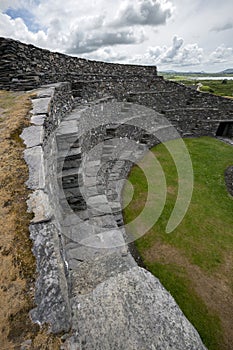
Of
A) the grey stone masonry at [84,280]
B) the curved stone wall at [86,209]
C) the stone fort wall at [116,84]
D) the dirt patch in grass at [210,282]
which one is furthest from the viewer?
the stone fort wall at [116,84]

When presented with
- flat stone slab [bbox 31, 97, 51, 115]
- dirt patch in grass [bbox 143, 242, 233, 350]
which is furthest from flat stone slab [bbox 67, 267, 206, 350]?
dirt patch in grass [bbox 143, 242, 233, 350]

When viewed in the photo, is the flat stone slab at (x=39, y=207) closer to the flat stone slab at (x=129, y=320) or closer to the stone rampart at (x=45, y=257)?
the stone rampart at (x=45, y=257)

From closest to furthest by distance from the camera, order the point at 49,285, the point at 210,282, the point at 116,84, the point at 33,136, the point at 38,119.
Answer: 1. the point at 49,285
2. the point at 33,136
3. the point at 38,119
4. the point at 210,282
5. the point at 116,84

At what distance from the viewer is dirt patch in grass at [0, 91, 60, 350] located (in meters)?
1.20

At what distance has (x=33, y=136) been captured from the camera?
299 centimetres

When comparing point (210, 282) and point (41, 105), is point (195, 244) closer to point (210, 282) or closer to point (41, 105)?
point (210, 282)

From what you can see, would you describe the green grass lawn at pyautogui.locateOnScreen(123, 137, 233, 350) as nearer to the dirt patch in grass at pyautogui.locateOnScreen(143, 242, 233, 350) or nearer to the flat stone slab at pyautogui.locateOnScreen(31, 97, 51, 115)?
the dirt patch in grass at pyautogui.locateOnScreen(143, 242, 233, 350)

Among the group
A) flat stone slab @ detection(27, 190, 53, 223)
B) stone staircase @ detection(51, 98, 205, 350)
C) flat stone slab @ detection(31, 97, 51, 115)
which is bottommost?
stone staircase @ detection(51, 98, 205, 350)

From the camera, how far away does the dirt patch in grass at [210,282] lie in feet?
15.5

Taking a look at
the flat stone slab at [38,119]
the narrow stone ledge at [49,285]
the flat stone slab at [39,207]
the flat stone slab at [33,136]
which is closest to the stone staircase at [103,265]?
the narrow stone ledge at [49,285]

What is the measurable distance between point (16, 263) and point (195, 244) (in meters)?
6.18

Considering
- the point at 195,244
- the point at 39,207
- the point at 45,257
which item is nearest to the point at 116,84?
the point at 195,244

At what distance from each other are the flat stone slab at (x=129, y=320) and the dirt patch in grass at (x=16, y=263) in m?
0.28

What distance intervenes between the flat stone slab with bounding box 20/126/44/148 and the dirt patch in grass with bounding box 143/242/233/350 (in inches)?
182
